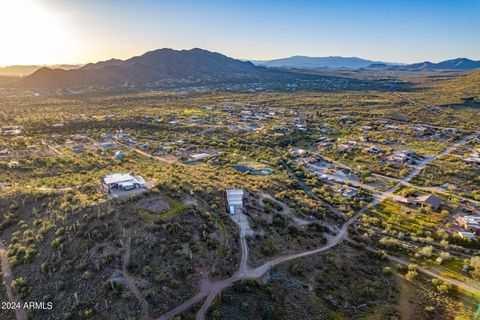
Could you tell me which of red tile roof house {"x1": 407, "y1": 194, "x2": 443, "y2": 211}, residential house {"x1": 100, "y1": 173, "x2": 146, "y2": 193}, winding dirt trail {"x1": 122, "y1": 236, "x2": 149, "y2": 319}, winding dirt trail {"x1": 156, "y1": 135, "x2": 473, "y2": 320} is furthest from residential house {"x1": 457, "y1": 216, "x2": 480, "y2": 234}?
residential house {"x1": 100, "y1": 173, "x2": 146, "y2": 193}

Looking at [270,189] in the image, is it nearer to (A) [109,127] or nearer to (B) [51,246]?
(B) [51,246]

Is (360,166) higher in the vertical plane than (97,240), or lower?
lower

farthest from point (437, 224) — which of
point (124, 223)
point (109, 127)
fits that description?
point (109, 127)

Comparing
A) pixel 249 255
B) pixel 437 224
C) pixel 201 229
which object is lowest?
pixel 437 224

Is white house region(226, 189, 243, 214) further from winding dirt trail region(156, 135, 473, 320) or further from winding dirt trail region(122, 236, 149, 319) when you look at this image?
winding dirt trail region(122, 236, 149, 319)

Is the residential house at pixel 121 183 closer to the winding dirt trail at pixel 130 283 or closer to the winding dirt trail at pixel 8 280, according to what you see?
the winding dirt trail at pixel 130 283

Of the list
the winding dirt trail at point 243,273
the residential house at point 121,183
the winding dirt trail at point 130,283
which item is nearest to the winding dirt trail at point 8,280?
the winding dirt trail at point 130,283
